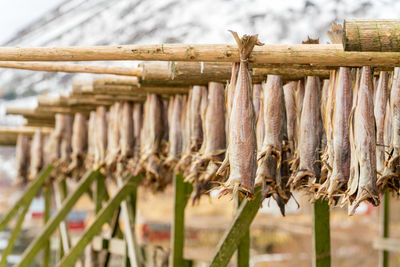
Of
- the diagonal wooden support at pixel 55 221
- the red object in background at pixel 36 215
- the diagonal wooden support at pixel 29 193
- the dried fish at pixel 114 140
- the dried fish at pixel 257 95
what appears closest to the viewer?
the dried fish at pixel 257 95

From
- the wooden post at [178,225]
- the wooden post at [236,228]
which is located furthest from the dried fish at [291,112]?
the wooden post at [178,225]

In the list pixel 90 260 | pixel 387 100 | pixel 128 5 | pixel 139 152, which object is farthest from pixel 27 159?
pixel 387 100

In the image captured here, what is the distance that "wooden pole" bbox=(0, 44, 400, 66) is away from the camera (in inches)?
114

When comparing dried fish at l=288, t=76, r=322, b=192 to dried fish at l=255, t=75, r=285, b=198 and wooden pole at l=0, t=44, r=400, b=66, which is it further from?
wooden pole at l=0, t=44, r=400, b=66

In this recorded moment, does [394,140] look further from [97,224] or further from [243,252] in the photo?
[97,224]

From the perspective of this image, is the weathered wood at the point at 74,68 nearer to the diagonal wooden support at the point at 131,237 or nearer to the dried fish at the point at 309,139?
the dried fish at the point at 309,139

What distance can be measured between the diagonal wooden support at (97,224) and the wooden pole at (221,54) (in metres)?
2.96

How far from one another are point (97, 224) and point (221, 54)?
3326 mm

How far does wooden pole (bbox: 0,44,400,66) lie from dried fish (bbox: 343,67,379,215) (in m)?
0.15

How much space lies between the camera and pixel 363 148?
9.47ft

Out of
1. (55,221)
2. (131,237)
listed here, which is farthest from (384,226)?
(55,221)

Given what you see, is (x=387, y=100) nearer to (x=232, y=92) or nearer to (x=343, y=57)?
(x=343, y=57)

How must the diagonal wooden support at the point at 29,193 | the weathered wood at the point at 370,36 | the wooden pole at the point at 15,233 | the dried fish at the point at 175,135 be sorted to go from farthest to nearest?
the diagonal wooden support at the point at 29,193 < the wooden pole at the point at 15,233 < the dried fish at the point at 175,135 < the weathered wood at the point at 370,36

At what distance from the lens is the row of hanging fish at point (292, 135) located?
114 inches
